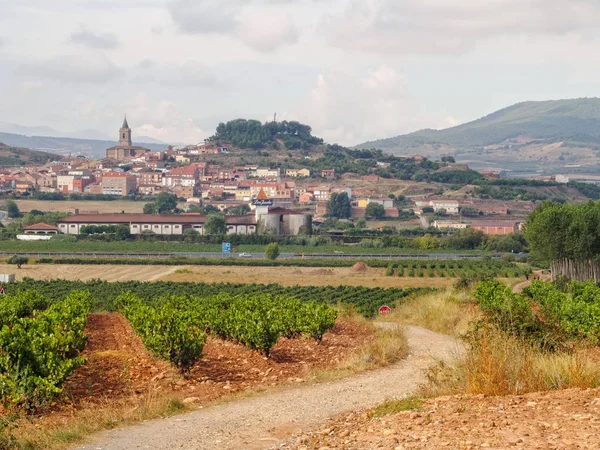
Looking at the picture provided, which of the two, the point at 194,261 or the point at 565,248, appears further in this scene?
the point at 194,261

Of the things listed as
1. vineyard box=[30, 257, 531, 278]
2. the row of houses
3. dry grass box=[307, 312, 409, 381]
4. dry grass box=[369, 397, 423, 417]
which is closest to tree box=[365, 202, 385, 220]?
the row of houses

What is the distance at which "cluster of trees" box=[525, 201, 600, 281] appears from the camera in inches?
2141

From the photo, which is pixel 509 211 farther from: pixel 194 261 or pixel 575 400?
pixel 575 400

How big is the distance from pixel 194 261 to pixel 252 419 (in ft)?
214

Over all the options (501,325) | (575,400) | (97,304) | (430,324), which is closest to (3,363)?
(575,400)

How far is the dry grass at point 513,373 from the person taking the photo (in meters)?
12.1

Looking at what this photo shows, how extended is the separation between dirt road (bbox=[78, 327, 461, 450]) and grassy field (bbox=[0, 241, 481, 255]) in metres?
75.3

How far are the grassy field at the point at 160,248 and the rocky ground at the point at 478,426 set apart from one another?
261ft

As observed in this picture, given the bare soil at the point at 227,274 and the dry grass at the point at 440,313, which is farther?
the bare soil at the point at 227,274

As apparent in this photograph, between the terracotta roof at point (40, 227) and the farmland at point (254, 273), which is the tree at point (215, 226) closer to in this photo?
the terracotta roof at point (40, 227)

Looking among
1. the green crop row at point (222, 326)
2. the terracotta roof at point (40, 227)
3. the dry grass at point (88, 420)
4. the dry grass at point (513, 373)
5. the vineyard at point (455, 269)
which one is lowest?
the vineyard at point (455, 269)

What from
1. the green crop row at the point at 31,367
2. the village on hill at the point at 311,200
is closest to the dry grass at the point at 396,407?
the green crop row at the point at 31,367

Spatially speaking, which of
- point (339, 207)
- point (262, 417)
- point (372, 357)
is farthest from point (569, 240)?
point (339, 207)

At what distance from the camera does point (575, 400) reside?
438 inches
